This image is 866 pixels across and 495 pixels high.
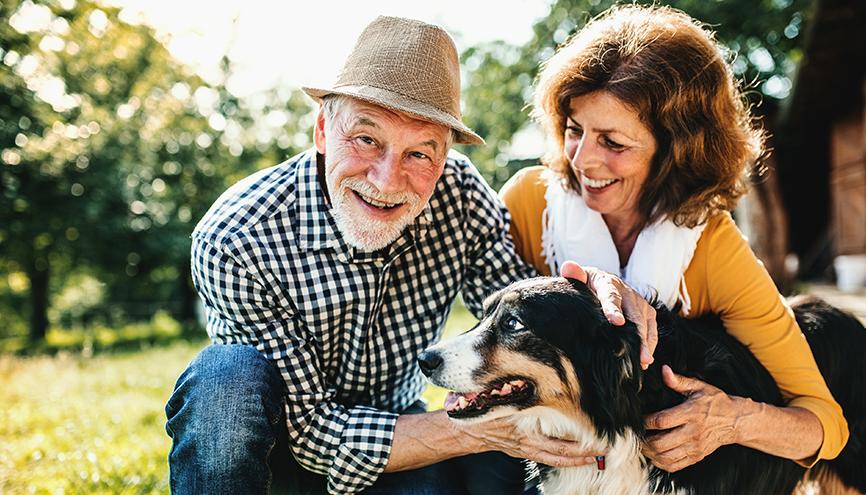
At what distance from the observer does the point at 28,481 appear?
141 inches

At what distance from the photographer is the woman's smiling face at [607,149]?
2.66m

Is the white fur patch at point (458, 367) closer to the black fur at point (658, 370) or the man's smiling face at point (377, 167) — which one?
the black fur at point (658, 370)

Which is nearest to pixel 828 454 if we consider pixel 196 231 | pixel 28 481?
pixel 196 231

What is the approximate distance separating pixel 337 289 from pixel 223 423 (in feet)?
2.20

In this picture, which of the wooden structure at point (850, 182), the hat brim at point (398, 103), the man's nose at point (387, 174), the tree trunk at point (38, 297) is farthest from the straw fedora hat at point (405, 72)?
the tree trunk at point (38, 297)

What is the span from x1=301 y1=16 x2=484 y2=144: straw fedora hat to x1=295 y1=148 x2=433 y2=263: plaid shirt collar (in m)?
0.30

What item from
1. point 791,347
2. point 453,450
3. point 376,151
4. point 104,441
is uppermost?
point 376,151

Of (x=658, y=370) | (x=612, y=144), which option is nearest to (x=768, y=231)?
(x=612, y=144)

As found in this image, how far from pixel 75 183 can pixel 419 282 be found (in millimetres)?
18639

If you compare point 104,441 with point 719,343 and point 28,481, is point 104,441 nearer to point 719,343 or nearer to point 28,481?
point 28,481

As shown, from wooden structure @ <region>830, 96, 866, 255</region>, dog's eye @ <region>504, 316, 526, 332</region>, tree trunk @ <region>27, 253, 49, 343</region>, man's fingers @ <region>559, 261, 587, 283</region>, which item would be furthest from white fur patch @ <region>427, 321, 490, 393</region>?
tree trunk @ <region>27, 253, 49, 343</region>

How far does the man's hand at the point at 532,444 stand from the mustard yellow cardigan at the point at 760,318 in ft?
2.50

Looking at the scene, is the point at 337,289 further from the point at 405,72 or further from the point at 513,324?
the point at 405,72

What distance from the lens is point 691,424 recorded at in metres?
2.27
